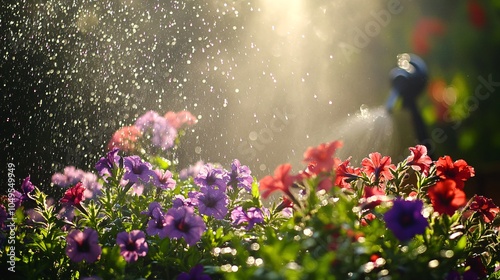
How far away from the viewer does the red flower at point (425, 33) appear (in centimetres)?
536

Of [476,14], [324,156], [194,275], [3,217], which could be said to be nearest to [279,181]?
[324,156]

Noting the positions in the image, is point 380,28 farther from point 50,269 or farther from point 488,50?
point 50,269

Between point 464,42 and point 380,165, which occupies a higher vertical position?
point 464,42

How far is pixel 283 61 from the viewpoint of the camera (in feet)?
15.1

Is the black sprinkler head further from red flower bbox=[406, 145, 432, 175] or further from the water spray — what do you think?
red flower bbox=[406, 145, 432, 175]

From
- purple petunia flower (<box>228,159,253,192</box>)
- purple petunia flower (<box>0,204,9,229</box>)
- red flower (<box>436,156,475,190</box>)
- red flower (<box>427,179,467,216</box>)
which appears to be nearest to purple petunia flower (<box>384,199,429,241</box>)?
red flower (<box>427,179,467,216</box>)

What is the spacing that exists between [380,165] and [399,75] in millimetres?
1075

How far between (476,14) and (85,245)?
4.38m

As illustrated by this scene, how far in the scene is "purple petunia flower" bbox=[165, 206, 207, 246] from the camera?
159 cm

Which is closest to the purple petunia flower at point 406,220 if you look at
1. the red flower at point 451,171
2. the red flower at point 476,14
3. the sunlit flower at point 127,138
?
the red flower at point 451,171

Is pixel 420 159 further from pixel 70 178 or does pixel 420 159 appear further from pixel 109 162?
pixel 70 178

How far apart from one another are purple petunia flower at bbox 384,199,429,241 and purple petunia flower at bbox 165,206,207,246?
1.63 ft

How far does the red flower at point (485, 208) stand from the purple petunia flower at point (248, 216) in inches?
24.0

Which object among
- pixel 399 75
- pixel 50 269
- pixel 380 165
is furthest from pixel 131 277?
pixel 399 75
